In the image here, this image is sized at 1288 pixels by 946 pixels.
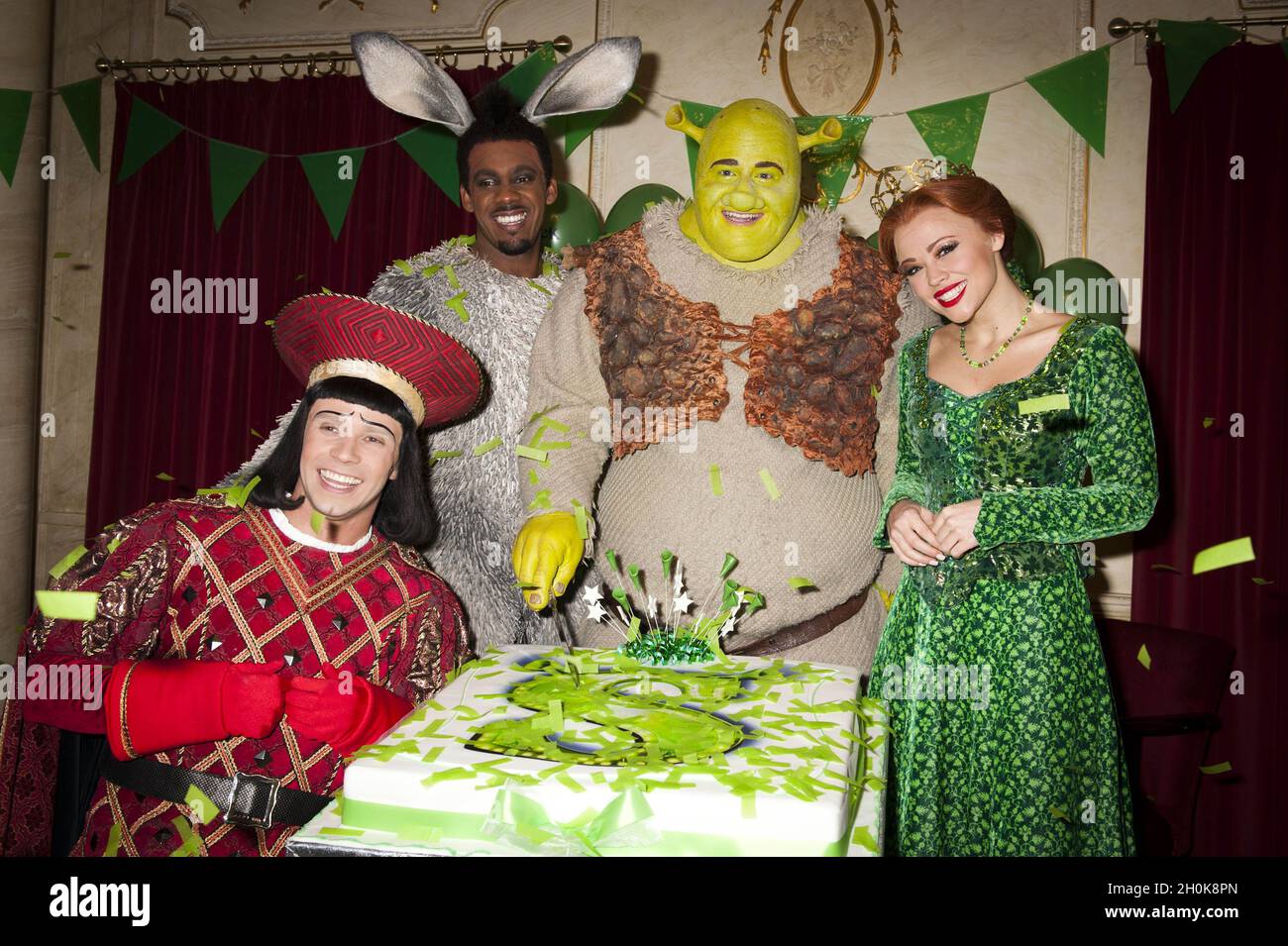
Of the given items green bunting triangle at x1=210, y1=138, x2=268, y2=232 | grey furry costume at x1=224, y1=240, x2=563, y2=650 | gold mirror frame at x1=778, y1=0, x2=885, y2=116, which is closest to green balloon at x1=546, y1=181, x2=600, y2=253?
grey furry costume at x1=224, y1=240, x2=563, y2=650

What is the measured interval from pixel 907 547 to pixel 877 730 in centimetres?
47

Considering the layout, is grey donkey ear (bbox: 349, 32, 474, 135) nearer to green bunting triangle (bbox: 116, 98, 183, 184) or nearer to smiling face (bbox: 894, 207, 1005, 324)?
green bunting triangle (bbox: 116, 98, 183, 184)

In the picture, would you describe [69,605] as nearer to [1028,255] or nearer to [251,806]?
[251,806]

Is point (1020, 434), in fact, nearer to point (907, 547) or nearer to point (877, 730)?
point (907, 547)

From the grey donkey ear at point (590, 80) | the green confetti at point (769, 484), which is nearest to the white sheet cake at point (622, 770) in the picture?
the green confetti at point (769, 484)

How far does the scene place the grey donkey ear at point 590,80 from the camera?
3.10m

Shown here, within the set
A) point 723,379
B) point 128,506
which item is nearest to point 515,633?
point 723,379

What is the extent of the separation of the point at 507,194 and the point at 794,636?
1.62 meters

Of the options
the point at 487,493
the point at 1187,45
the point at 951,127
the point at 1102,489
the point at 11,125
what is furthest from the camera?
the point at 11,125

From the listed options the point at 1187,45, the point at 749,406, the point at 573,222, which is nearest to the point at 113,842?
the point at 749,406

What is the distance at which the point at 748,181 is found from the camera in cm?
230

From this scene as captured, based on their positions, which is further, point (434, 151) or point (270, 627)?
point (434, 151)

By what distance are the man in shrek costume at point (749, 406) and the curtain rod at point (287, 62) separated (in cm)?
204

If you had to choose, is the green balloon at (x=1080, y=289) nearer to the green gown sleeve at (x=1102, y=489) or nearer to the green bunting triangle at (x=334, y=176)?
the green gown sleeve at (x=1102, y=489)
